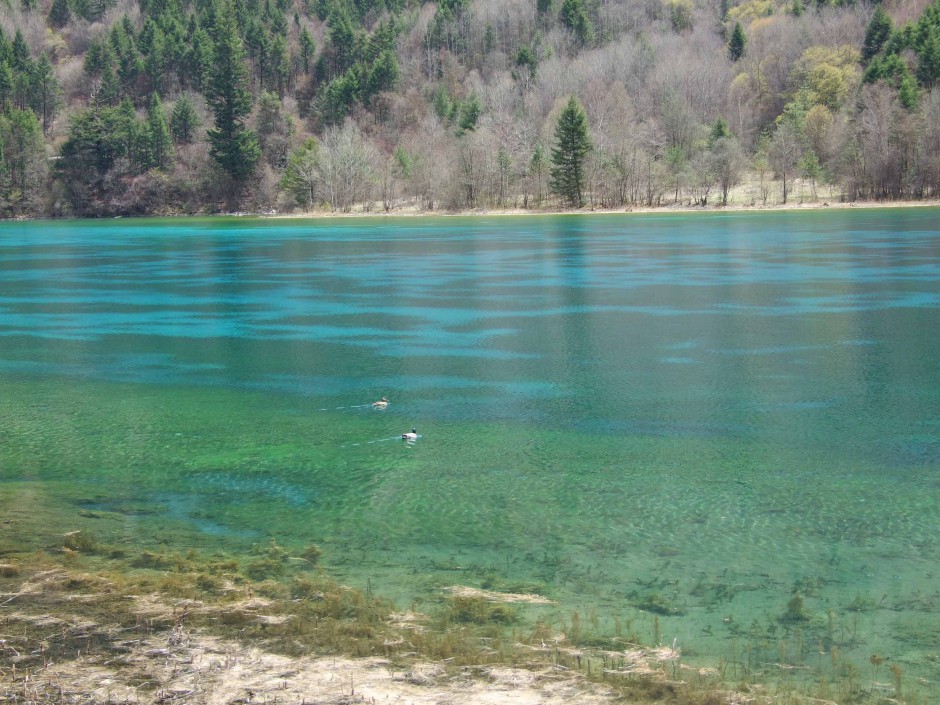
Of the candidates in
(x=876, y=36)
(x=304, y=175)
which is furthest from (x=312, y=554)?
(x=876, y=36)

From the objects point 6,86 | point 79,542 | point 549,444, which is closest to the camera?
point 79,542

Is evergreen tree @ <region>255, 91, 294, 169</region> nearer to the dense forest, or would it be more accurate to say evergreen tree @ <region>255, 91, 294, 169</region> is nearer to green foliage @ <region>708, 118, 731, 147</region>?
the dense forest

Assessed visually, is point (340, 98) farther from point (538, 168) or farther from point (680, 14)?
point (680, 14)

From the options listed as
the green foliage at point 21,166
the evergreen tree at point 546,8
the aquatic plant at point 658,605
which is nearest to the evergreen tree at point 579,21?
the evergreen tree at point 546,8

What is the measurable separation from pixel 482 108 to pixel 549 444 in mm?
119938

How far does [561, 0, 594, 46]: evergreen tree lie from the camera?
6801 inches

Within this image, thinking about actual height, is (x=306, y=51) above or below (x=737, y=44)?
above

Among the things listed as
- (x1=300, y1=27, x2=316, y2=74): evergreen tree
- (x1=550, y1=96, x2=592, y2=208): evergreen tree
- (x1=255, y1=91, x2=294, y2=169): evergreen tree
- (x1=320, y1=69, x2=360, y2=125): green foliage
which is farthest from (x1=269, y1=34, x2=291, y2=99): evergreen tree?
(x1=550, y1=96, x2=592, y2=208): evergreen tree

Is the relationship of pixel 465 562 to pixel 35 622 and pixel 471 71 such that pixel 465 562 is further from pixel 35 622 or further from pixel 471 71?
pixel 471 71

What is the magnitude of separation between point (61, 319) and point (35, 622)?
2414 centimetres

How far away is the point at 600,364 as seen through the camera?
22438mm

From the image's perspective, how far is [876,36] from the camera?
412ft

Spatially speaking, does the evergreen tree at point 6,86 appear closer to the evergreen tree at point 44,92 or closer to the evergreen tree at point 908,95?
the evergreen tree at point 44,92

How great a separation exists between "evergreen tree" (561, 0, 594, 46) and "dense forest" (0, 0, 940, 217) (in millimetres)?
264
